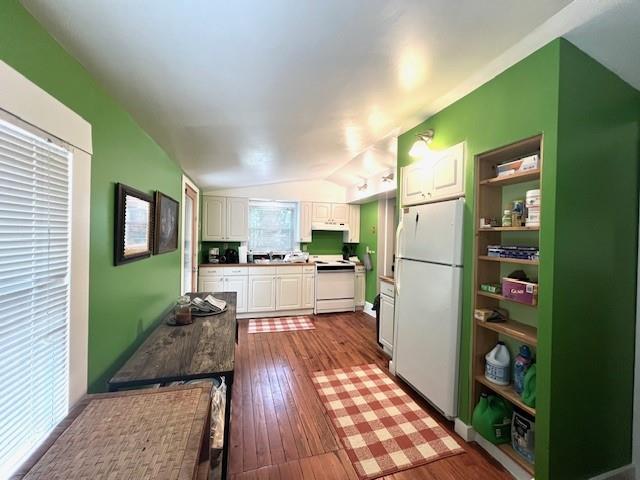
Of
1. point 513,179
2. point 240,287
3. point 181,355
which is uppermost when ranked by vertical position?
point 513,179

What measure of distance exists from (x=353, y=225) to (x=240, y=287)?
2361 mm

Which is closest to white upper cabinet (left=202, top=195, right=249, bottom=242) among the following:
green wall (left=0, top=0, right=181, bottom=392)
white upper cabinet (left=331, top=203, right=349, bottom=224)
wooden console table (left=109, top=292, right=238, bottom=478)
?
white upper cabinet (left=331, top=203, right=349, bottom=224)

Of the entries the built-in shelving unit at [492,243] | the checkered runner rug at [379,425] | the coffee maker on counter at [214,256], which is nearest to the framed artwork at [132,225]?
the checkered runner rug at [379,425]

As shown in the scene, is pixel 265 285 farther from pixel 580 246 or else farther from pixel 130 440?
pixel 580 246

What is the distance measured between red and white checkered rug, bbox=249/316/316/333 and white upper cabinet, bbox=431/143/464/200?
2780 millimetres

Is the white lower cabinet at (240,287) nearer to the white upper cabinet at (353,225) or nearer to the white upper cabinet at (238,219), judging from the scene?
the white upper cabinet at (238,219)

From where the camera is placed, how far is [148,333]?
1836 millimetres

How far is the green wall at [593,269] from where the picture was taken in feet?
4.50

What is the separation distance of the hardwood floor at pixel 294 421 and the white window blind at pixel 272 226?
1.99 metres

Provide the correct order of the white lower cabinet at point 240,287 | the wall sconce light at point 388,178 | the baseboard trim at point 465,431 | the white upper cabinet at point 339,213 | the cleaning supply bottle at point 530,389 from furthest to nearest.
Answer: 1. the white upper cabinet at point 339,213
2. the white lower cabinet at point 240,287
3. the wall sconce light at point 388,178
4. the baseboard trim at point 465,431
5. the cleaning supply bottle at point 530,389

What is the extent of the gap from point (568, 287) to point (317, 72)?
1.70 meters

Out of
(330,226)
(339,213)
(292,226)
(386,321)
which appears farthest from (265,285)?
(386,321)

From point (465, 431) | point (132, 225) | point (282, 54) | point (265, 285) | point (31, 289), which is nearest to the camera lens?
point (31, 289)

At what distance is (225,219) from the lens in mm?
4621
